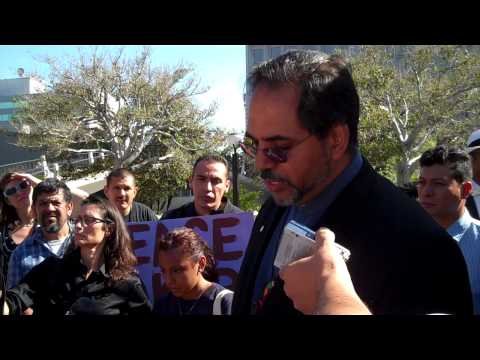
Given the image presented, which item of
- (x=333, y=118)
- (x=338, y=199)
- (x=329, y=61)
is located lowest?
(x=338, y=199)

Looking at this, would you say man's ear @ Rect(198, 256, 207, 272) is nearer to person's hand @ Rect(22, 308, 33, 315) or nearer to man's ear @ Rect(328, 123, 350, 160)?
person's hand @ Rect(22, 308, 33, 315)

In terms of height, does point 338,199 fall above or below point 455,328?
above

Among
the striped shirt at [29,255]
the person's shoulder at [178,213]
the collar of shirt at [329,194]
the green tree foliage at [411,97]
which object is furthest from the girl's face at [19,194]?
the green tree foliage at [411,97]

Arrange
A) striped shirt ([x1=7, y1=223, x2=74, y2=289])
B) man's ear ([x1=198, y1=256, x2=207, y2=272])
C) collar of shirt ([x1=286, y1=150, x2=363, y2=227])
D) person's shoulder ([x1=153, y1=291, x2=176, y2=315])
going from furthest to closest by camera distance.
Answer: striped shirt ([x1=7, y1=223, x2=74, y2=289]), man's ear ([x1=198, y1=256, x2=207, y2=272]), person's shoulder ([x1=153, y1=291, x2=176, y2=315]), collar of shirt ([x1=286, y1=150, x2=363, y2=227])

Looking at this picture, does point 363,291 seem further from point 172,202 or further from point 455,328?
point 172,202

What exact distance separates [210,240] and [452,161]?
5.58 feet

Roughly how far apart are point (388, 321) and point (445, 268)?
0.38 metres

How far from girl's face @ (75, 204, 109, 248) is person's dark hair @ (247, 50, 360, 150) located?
1.60m

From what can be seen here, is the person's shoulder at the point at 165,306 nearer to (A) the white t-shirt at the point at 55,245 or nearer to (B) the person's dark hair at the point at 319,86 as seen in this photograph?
(A) the white t-shirt at the point at 55,245

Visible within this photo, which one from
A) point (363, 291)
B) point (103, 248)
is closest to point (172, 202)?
point (103, 248)

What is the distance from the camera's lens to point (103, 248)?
9.48 ft

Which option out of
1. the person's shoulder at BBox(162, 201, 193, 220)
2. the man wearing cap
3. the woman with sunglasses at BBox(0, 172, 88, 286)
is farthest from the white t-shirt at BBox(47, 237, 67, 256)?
the man wearing cap

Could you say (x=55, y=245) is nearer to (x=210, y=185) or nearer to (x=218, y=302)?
(x=210, y=185)

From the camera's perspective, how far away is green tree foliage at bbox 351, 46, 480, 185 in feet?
66.4
